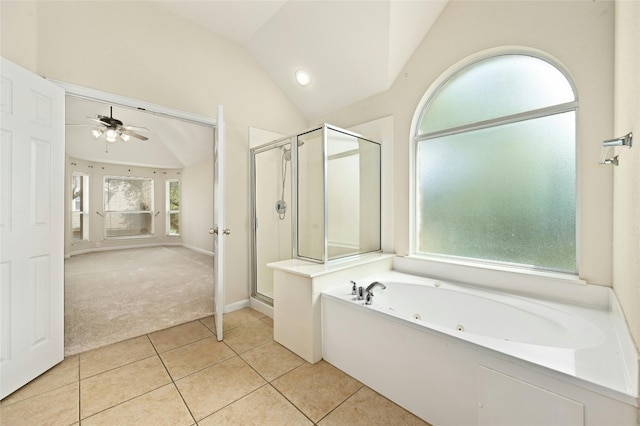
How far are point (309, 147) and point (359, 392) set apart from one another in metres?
1.99

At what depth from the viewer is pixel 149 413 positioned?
55.4 inches

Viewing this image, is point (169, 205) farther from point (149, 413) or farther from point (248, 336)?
point (149, 413)

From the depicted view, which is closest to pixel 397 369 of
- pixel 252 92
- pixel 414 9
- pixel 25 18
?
pixel 414 9

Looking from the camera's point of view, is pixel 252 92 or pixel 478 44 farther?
pixel 252 92

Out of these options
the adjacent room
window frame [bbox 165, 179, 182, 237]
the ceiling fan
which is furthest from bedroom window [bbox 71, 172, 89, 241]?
the adjacent room

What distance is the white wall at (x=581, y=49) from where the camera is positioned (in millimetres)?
1617

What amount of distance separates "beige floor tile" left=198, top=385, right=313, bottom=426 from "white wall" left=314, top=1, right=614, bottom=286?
6.82ft

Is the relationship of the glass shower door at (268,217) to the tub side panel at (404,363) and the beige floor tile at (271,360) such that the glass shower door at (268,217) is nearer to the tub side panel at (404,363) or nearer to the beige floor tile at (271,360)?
the beige floor tile at (271,360)

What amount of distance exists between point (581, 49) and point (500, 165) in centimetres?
85

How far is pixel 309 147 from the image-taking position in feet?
8.04

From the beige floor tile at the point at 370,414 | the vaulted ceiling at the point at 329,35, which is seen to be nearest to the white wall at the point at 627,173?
the beige floor tile at the point at 370,414

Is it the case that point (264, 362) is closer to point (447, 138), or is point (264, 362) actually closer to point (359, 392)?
point (359, 392)

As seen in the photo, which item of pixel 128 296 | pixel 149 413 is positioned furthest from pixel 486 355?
pixel 128 296

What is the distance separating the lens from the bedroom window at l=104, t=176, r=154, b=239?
22.4 feet
